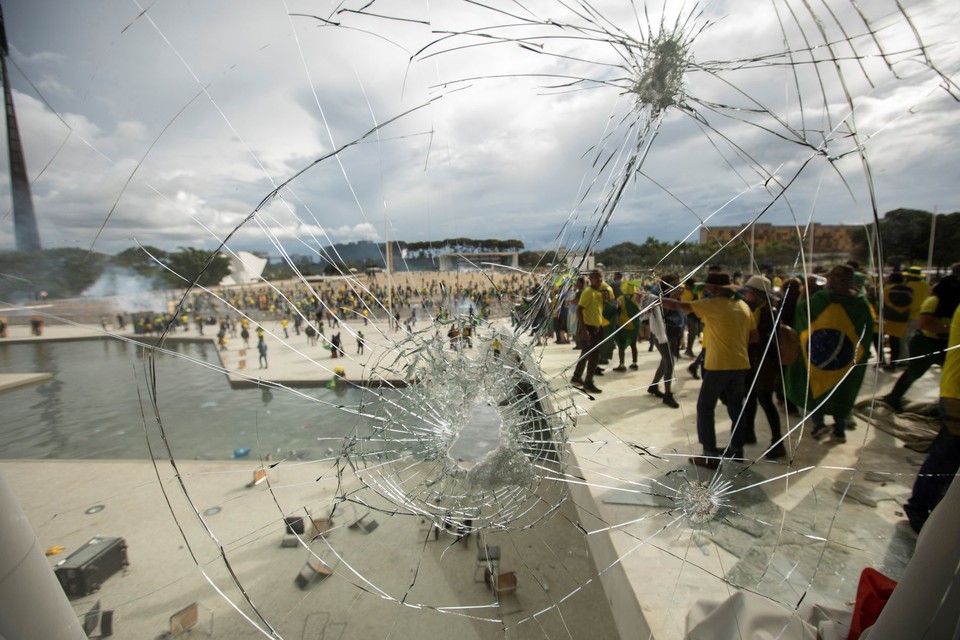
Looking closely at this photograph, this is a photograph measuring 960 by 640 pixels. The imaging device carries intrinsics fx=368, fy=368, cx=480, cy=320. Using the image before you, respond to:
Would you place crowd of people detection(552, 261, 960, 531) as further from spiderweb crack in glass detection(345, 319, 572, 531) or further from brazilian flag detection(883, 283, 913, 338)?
spiderweb crack in glass detection(345, 319, 572, 531)

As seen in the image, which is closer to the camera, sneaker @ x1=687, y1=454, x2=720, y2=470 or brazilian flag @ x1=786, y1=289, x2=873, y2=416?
brazilian flag @ x1=786, y1=289, x2=873, y2=416

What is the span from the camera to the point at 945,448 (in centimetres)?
157

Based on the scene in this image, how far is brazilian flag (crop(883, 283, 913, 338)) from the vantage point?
Answer: 48.9 inches

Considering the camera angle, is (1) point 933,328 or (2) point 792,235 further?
(2) point 792,235

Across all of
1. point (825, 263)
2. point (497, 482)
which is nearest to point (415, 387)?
point (497, 482)

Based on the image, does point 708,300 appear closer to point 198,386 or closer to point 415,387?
point 415,387

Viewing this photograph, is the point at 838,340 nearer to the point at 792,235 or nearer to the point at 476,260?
the point at 792,235

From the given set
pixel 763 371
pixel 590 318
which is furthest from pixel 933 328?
pixel 590 318

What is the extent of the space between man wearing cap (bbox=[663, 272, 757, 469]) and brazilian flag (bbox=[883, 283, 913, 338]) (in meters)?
1.17

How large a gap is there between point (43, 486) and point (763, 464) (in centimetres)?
479

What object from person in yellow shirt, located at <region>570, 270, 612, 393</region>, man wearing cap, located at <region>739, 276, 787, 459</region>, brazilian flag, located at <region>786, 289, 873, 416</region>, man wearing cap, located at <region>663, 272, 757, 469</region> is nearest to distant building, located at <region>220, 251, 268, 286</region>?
man wearing cap, located at <region>663, 272, 757, 469</region>

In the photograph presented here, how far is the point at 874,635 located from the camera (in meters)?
0.85

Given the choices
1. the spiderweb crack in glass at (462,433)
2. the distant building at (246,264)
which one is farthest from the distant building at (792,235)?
the distant building at (246,264)

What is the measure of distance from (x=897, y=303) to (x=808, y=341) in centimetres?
50
